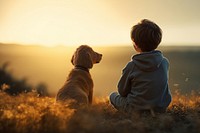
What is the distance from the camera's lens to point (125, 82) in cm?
801

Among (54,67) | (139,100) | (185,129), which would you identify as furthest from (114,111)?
(54,67)

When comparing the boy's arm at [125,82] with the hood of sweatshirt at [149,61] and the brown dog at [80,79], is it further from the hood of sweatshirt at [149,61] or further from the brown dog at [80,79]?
the brown dog at [80,79]

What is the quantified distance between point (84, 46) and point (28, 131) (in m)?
4.48

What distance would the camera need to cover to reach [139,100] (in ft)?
25.7

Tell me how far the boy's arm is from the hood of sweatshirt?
0.77 ft

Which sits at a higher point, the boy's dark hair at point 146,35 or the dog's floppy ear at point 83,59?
the boy's dark hair at point 146,35

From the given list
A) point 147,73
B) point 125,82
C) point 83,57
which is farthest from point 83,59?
point 147,73

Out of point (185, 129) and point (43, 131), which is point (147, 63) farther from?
point (43, 131)

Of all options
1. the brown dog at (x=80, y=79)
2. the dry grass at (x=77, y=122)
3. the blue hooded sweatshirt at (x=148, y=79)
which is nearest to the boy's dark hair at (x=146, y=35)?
the blue hooded sweatshirt at (x=148, y=79)

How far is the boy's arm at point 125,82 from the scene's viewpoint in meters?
7.99

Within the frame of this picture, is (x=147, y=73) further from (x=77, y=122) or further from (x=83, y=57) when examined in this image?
(x=83, y=57)

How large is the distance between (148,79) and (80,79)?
2.09 meters

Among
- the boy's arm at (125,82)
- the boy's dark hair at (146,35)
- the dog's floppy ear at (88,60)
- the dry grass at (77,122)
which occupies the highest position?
the boy's dark hair at (146,35)

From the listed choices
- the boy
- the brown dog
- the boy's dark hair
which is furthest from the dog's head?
the boy's dark hair
